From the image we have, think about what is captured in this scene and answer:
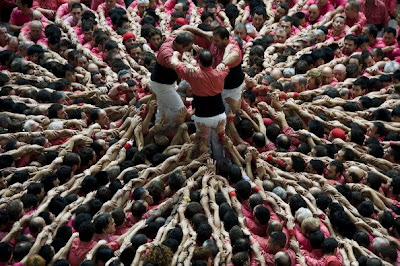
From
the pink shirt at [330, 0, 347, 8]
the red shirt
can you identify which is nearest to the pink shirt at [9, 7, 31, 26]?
the red shirt

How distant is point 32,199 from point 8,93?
8.44ft

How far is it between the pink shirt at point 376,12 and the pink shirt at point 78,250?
7.03 meters

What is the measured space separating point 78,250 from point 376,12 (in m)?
7.30

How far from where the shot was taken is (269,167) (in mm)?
11656

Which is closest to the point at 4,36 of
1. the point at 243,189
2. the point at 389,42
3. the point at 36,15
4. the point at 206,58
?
the point at 36,15

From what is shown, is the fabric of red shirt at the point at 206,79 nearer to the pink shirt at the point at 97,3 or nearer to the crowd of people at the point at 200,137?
the crowd of people at the point at 200,137

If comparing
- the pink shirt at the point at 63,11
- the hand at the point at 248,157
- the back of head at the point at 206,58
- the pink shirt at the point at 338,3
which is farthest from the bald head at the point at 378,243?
the pink shirt at the point at 63,11

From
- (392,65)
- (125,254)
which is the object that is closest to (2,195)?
(125,254)

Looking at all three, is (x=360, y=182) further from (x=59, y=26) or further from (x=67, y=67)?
(x=59, y=26)

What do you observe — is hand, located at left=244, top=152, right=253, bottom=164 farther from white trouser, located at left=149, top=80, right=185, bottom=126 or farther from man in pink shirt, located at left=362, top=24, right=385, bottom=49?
man in pink shirt, located at left=362, top=24, right=385, bottom=49

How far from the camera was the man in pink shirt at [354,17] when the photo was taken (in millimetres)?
14438

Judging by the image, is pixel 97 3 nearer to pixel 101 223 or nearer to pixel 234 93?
pixel 234 93

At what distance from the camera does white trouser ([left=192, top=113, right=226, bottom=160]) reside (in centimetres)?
1142

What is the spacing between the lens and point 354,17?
1462cm
